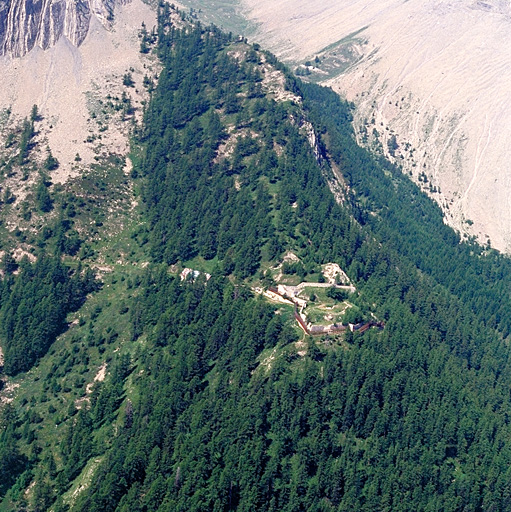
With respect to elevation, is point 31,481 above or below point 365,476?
below

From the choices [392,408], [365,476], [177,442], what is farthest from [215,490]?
[392,408]

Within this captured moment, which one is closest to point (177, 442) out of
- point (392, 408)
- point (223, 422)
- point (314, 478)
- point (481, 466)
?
point (223, 422)

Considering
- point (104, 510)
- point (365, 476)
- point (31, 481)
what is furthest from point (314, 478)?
point (31, 481)

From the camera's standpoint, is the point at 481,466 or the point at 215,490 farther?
the point at 481,466

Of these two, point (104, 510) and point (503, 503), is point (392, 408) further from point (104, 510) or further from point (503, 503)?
point (104, 510)

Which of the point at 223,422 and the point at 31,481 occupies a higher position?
the point at 223,422

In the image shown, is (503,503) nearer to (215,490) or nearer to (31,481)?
(215,490)

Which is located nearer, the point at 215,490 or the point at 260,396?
the point at 215,490
